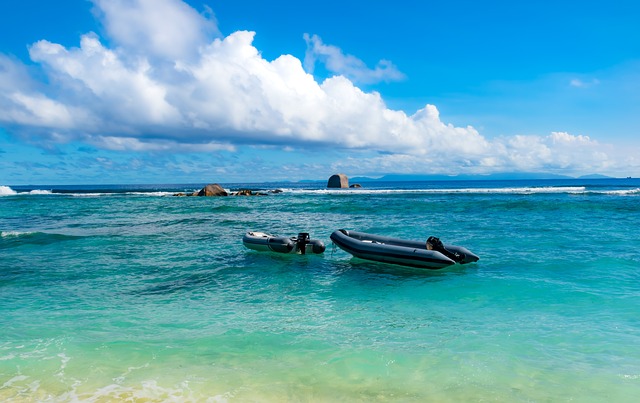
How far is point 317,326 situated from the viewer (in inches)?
316

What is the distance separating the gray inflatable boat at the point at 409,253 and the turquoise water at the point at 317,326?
32 centimetres

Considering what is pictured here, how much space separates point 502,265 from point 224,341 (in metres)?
9.40

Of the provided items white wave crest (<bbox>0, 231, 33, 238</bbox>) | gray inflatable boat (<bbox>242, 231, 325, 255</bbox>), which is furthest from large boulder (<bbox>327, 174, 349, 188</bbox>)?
gray inflatable boat (<bbox>242, 231, 325, 255</bbox>)

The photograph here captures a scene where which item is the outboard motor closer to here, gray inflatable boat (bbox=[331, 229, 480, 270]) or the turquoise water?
the turquoise water

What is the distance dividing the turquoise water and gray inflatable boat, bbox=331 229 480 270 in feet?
1.05

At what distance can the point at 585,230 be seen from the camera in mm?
20875

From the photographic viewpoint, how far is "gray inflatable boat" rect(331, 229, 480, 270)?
1240 cm

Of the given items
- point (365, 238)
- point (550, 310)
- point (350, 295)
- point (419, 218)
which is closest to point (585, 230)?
point (419, 218)

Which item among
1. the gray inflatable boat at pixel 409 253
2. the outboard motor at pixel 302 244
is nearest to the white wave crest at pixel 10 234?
the outboard motor at pixel 302 244

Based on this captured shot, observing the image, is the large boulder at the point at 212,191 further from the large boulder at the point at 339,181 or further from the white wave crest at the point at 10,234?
the large boulder at the point at 339,181

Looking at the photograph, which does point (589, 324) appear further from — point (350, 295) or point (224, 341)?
point (224, 341)

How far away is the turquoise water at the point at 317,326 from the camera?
221 inches

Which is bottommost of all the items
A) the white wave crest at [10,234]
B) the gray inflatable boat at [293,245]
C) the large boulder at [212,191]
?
the white wave crest at [10,234]

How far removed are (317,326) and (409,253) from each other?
17.8 feet
